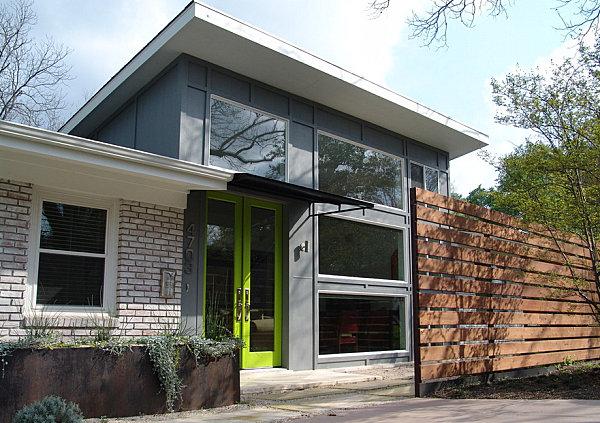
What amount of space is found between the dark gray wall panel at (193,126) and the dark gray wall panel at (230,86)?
0.32 metres

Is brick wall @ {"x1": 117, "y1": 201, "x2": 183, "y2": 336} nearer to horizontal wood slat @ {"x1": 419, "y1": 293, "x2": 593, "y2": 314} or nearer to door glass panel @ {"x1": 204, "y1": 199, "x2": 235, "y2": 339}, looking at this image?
door glass panel @ {"x1": 204, "y1": 199, "x2": 235, "y2": 339}

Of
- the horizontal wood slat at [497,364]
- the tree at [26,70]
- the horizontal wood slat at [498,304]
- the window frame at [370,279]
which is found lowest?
the horizontal wood slat at [497,364]

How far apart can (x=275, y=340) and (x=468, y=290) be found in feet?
10.4

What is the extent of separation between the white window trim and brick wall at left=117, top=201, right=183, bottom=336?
10cm

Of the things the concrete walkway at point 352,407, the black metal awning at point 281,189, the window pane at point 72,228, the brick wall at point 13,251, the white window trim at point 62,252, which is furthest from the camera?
the black metal awning at point 281,189

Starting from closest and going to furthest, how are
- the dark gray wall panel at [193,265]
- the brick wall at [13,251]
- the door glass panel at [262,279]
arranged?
the brick wall at [13,251], the dark gray wall panel at [193,265], the door glass panel at [262,279]

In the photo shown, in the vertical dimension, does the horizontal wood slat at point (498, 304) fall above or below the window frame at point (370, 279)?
below

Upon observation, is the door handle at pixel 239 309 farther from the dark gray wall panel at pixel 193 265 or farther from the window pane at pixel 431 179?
the window pane at pixel 431 179

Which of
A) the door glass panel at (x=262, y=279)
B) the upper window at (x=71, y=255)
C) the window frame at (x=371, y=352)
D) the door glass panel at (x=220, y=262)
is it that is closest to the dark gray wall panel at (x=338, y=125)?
the door glass panel at (x=262, y=279)

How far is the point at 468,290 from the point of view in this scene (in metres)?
7.45

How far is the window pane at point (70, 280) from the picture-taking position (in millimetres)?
6609

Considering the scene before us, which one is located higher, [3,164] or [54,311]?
[3,164]

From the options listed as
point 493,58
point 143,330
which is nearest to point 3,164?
point 143,330

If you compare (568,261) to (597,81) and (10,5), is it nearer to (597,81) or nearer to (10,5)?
(597,81)
